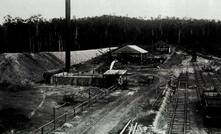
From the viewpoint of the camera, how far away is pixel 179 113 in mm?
22203

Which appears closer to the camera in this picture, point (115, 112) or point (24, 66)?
point (115, 112)

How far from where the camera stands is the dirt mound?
124 ft

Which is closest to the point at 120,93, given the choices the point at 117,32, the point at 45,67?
the point at 45,67

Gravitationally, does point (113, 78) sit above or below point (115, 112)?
above

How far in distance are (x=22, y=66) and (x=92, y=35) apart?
6591 cm

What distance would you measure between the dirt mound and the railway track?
19515mm

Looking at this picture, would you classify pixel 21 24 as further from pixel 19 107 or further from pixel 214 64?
pixel 19 107

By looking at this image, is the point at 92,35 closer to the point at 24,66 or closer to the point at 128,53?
the point at 128,53

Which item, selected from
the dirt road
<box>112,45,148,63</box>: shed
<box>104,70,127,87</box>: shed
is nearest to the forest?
<box>112,45,148,63</box>: shed

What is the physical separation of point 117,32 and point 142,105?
314 feet

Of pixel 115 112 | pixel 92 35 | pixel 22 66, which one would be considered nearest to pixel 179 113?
pixel 115 112

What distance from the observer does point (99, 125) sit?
62.2 feet

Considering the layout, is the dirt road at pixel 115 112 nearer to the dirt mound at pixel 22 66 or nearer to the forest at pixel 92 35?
the dirt mound at pixel 22 66

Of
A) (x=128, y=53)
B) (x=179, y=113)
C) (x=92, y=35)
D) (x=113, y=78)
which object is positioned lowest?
(x=179, y=113)
